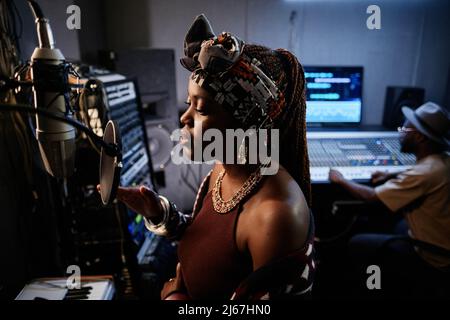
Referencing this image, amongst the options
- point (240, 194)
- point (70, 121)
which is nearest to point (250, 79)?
Answer: point (240, 194)

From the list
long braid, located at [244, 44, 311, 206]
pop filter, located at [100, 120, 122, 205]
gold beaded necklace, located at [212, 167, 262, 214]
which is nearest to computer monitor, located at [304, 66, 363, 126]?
long braid, located at [244, 44, 311, 206]

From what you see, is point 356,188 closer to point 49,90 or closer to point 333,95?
point 333,95

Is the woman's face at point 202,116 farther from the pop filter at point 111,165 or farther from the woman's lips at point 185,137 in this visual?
the pop filter at point 111,165

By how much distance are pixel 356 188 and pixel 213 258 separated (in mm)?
1355

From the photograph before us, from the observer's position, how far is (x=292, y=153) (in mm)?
1029

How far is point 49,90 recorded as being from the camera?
0.77 metres

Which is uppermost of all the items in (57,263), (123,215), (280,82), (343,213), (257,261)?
(280,82)

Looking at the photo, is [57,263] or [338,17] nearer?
[57,263]

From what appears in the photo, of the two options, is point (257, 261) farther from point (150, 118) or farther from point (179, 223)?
point (150, 118)

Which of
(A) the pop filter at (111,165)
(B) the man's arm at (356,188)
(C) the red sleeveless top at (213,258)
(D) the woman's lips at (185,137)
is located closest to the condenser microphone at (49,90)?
(A) the pop filter at (111,165)

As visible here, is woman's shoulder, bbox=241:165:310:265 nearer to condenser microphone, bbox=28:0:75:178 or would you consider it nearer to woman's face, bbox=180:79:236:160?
woman's face, bbox=180:79:236:160

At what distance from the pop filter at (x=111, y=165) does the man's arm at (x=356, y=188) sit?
157 centimetres

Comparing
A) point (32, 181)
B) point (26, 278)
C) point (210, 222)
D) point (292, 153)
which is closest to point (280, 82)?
point (292, 153)

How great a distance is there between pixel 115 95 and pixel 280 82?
1.11 m
